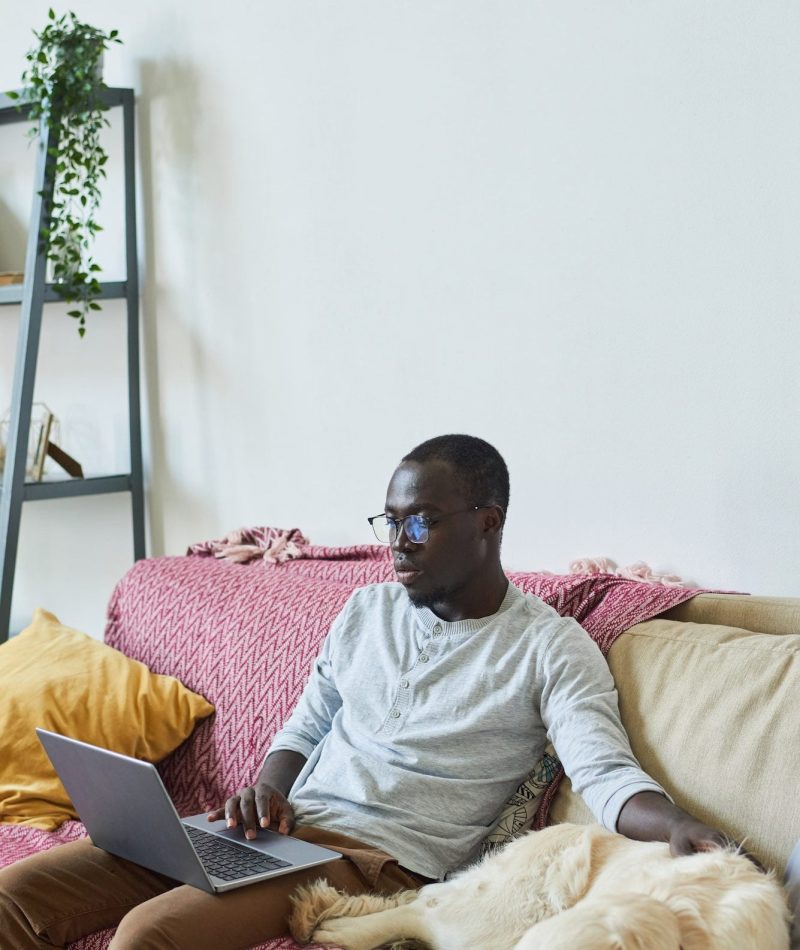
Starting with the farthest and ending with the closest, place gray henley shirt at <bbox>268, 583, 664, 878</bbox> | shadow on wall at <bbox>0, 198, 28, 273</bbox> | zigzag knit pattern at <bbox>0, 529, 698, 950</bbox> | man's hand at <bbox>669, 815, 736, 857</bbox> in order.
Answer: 1. shadow on wall at <bbox>0, 198, 28, 273</bbox>
2. zigzag knit pattern at <bbox>0, 529, 698, 950</bbox>
3. gray henley shirt at <bbox>268, 583, 664, 878</bbox>
4. man's hand at <bbox>669, 815, 736, 857</bbox>

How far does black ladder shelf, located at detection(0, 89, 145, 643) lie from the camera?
2.87 m

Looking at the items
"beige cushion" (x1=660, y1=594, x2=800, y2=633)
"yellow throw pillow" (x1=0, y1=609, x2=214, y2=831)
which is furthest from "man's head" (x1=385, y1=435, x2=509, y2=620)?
"yellow throw pillow" (x1=0, y1=609, x2=214, y2=831)

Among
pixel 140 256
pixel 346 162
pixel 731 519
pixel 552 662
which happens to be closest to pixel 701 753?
pixel 552 662

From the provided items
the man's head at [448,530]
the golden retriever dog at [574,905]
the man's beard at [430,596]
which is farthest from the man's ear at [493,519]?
the golden retriever dog at [574,905]

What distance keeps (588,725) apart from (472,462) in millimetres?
431

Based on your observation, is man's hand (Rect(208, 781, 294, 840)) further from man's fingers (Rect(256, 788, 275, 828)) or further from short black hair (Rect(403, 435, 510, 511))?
short black hair (Rect(403, 435, 510, 511))

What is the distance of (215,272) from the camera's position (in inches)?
112

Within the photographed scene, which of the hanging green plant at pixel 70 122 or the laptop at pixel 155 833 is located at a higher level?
the hanging green plant at pixel 70 122

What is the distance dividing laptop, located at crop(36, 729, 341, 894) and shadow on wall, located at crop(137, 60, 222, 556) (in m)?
1.36

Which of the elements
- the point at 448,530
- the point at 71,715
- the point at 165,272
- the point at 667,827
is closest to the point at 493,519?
the point at 448,530

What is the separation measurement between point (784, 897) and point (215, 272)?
205 centimetres

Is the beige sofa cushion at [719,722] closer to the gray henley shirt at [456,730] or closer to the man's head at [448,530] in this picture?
the gray henley shirt at [456,730]

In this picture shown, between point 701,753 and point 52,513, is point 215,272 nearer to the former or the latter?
point 52,513

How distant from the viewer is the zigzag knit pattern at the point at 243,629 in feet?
5.96
